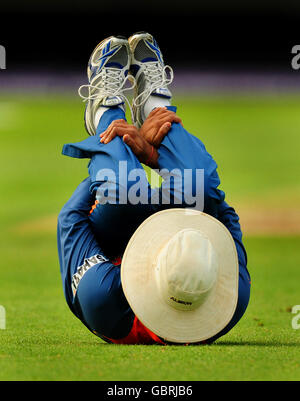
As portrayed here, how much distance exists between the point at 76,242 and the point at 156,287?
0.50 meters

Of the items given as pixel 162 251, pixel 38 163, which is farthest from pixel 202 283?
pixel 38 163

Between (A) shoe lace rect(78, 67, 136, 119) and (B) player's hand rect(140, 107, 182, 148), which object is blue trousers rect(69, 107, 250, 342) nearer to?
(B) player's hand rect(140, 107, 182, 148)

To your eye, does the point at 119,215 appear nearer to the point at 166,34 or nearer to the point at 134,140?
the point at 134,140

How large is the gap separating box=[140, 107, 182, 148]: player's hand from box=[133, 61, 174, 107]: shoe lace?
0.19 m

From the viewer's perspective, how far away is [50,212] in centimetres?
882

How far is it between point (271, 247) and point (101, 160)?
4311mm

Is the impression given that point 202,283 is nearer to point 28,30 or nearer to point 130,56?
point 130,56

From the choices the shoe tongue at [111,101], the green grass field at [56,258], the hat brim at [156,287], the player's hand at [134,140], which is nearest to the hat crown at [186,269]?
the hat brim at [156,287]

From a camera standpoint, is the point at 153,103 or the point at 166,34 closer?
the point at 153,103

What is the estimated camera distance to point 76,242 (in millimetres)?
2764

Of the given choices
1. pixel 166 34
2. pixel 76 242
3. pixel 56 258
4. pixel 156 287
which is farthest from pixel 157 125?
pixel 166 34

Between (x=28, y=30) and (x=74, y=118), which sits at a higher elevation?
(x=28, y=30)

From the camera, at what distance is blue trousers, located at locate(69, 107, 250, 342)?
8.66 feet

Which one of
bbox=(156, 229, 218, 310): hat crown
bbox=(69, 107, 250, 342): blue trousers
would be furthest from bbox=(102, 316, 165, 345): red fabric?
bbox=(156, 229, 218, 310): hat crown
